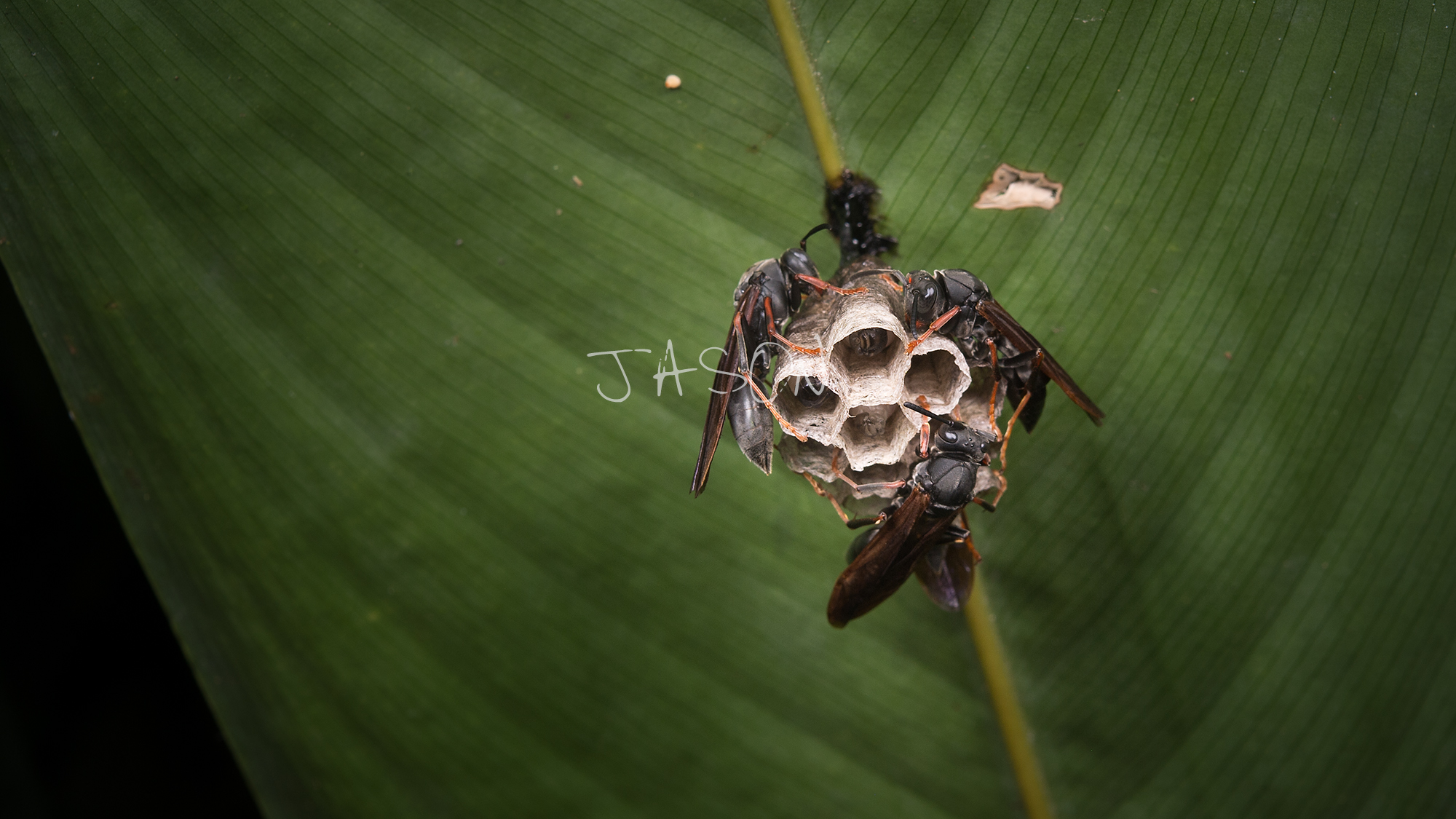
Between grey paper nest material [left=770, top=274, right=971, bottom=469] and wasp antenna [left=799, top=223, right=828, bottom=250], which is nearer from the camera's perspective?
grey paper nest material [left=770, top=274, right=971, bottom=469]

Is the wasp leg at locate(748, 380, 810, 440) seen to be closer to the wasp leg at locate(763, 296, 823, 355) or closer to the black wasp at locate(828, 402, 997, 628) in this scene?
the wasp leg at locate(763, 296, 823, 355)

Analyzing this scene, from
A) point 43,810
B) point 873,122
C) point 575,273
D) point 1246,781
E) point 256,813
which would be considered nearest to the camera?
point 873,122

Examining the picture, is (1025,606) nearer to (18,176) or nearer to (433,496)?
(433,496)

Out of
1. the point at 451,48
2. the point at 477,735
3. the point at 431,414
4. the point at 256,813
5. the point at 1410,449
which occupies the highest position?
the point at 451,48

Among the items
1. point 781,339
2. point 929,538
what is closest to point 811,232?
point 781,339

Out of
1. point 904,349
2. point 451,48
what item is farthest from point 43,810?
point 904,349

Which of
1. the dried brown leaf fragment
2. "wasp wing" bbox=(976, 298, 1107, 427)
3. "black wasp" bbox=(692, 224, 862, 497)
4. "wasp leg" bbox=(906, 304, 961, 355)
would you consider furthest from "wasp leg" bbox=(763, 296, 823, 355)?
the dried brown leaf fragment

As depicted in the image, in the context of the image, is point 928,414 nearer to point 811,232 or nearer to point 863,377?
point 863,377
